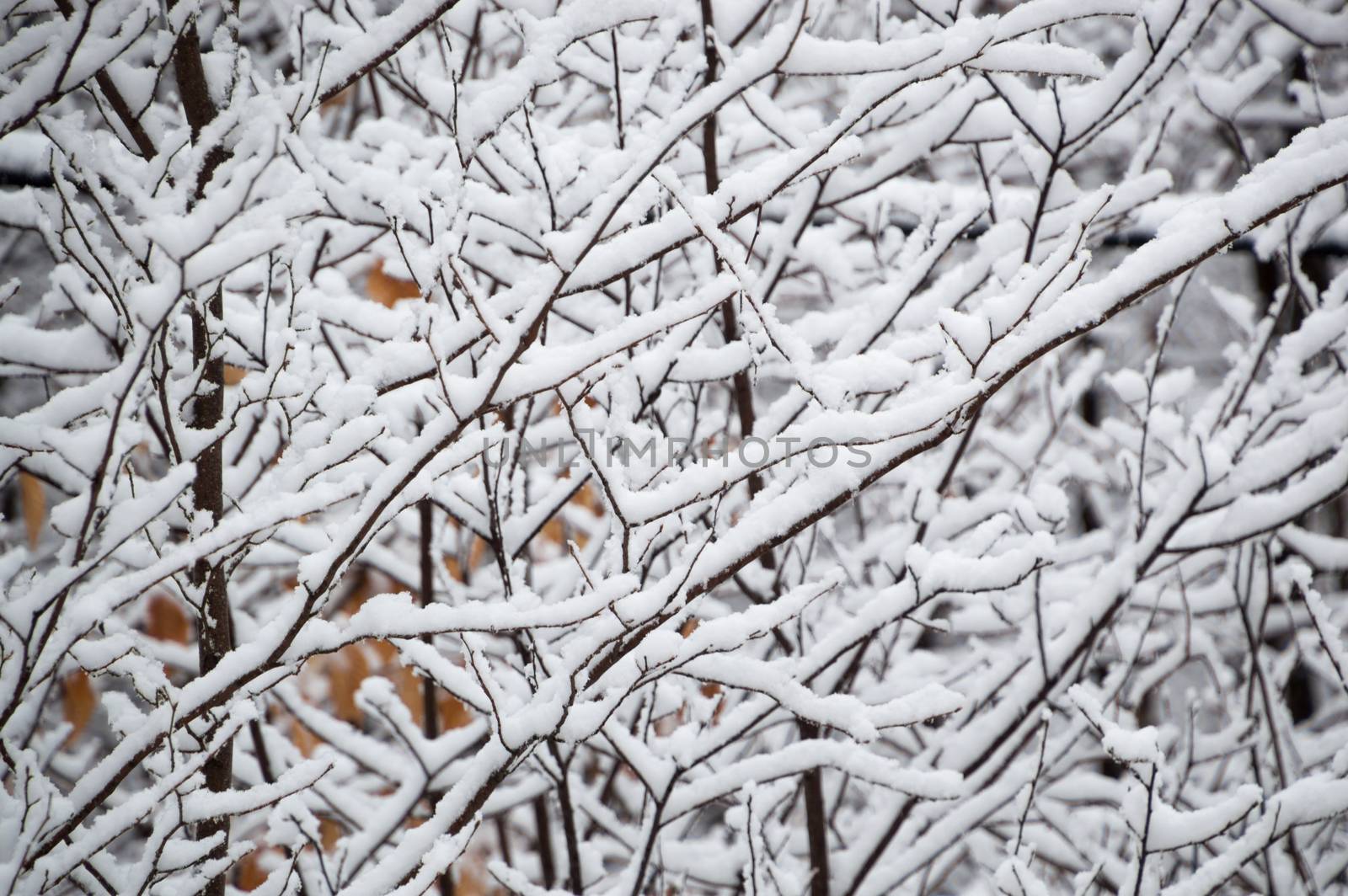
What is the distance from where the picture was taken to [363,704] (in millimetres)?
1751

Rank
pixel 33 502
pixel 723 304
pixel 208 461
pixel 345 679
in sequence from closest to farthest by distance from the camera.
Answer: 1. pixel 208 461
2. pixel 723 304
3. pixel 33 502
4. pixel 345 679

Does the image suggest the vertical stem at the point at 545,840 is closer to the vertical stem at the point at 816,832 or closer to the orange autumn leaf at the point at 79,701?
the vertical stem at the point at 816,832

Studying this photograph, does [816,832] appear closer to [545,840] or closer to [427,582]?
[545,840]

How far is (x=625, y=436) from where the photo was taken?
49.2 inches

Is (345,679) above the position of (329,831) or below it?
above

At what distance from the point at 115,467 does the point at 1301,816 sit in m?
1.82

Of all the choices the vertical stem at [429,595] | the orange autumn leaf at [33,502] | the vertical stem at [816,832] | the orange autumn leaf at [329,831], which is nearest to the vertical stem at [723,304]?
the vertical stem at [816,832]

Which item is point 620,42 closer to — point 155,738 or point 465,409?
point 465,409

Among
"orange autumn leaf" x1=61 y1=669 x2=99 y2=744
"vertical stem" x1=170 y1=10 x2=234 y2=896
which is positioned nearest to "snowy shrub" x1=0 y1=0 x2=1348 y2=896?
"vertical stem" x1=170 y1=10 x2=234 y2=896

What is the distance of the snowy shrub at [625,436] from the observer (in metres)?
1.01

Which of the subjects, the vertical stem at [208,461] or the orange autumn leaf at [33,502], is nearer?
the vertical stem at [208,461]

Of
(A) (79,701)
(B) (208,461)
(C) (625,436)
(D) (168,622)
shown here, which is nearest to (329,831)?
(A) (79,701)

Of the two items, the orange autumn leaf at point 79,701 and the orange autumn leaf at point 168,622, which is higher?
the orange autumn leaf at point 168,622

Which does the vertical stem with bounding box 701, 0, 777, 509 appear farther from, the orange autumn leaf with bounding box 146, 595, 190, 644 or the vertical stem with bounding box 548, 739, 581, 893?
the orange autumn leaf with bounding box 146, 595, 190, 644
